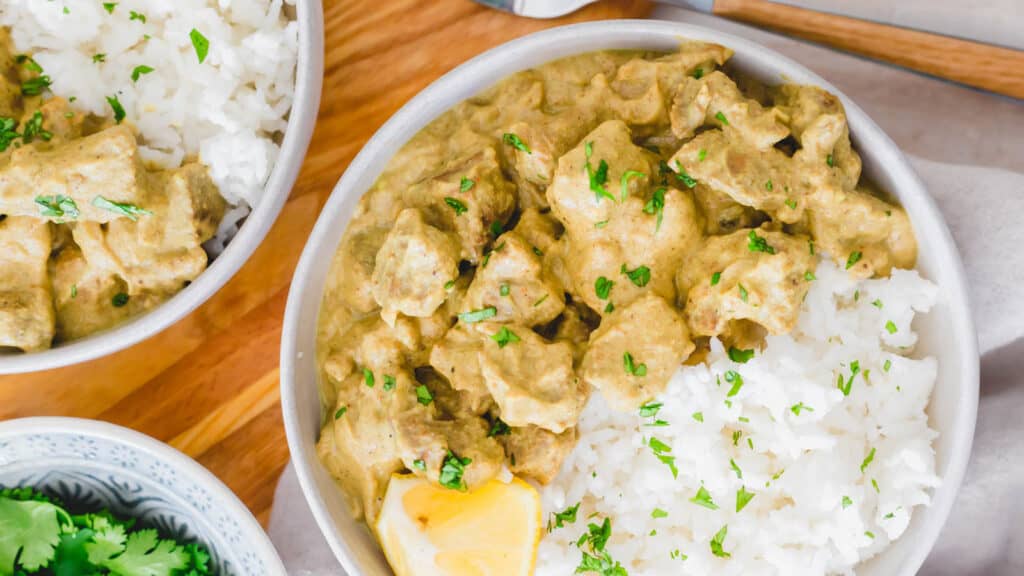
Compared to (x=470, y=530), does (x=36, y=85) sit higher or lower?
higher

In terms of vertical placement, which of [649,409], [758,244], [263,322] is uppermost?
[758,244]

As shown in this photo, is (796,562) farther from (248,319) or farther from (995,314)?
(248,319)

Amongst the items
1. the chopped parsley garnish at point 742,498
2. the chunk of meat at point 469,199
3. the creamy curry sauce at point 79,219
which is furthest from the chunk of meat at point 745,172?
the creamy curry sauce at point 79,219

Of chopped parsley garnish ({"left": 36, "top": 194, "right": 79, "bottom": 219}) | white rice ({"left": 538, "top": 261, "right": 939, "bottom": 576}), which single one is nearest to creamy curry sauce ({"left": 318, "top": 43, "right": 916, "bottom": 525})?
white rice ({"left": 538, "top": 261, "right": 939, "bottom": 576})

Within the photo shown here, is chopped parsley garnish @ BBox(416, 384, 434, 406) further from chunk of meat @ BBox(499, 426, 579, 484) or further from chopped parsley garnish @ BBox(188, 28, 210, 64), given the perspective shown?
chopped parsley garnish @ BBox(188, 28, 210, 64)

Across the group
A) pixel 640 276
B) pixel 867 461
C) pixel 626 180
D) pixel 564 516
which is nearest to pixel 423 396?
pixel 564 516


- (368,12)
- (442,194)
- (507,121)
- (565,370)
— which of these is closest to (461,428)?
(565,370)

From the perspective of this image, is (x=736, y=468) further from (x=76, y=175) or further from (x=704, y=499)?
(x=76, y=175)
